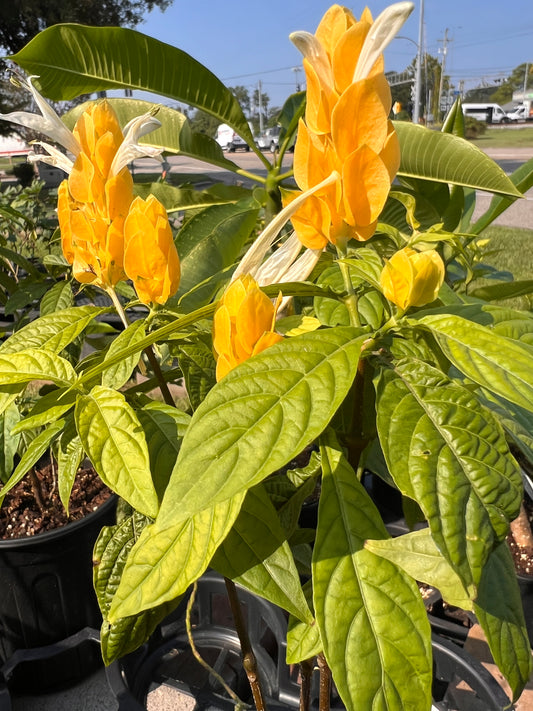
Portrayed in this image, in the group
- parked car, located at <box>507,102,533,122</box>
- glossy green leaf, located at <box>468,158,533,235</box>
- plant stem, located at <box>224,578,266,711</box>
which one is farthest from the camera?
parked car, located at <box>507,102,533,122</box>

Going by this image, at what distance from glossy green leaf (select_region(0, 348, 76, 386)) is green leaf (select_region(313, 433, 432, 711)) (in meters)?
0.29

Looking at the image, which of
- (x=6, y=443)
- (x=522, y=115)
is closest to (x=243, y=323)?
(x=6, y=443)

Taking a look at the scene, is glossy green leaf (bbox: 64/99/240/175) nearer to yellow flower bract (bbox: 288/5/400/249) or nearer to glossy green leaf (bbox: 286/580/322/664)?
yellow flower bract (bbox: 288/5/400/249)

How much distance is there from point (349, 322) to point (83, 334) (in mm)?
417

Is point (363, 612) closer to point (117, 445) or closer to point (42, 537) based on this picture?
point (117, 445)

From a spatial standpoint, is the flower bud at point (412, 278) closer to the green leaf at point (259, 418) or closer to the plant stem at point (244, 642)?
the green leaf at point (259, 418)

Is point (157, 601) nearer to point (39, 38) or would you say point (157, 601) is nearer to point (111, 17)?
point (39, 38)

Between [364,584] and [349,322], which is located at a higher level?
[349,322]

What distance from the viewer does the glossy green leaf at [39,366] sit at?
603 mm

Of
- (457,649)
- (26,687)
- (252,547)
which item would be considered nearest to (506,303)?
(457,649)

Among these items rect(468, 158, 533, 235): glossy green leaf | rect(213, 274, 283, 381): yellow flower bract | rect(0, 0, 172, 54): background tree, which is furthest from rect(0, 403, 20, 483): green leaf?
rect(0, 0, 172, 54): background tree

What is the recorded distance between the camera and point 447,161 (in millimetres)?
891

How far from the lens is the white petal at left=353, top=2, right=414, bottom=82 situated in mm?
433

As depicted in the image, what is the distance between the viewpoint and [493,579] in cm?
50
